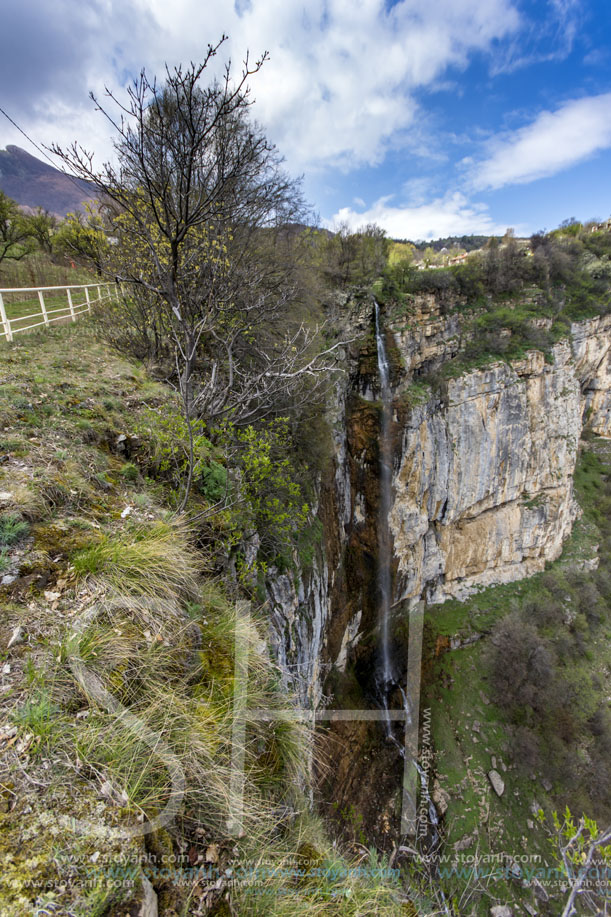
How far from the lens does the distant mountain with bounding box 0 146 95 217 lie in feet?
177

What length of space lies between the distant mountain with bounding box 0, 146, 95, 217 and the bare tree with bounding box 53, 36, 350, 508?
65.1 metres

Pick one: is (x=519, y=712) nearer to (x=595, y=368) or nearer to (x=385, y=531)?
(x=385, y=531)

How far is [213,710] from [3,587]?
140 centimetres

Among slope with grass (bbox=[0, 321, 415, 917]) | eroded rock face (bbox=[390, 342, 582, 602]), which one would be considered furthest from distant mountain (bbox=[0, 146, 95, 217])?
slope with grass (bbox=[0, 321, 415, 917])

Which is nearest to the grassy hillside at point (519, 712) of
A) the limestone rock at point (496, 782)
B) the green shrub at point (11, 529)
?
the limestone rock at point (496, 782)

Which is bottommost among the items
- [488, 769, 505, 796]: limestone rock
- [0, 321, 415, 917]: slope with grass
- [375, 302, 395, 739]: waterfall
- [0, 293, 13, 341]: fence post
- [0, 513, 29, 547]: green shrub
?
[488, 769, 505, 796]: limestone rock

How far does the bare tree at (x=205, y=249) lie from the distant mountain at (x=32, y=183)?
65.1 meters

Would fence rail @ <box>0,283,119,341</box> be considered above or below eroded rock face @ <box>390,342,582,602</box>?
above

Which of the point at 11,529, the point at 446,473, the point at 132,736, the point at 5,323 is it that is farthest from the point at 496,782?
the point at 5,323

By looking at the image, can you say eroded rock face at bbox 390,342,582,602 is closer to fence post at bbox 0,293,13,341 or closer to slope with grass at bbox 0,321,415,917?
fence post at bbox 0,293,13,341

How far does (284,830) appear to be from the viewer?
200cm

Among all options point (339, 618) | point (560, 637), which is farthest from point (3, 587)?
point (560, 637)

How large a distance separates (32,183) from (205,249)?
3177 inches

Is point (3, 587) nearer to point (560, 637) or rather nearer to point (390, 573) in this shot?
point (390, 573)
